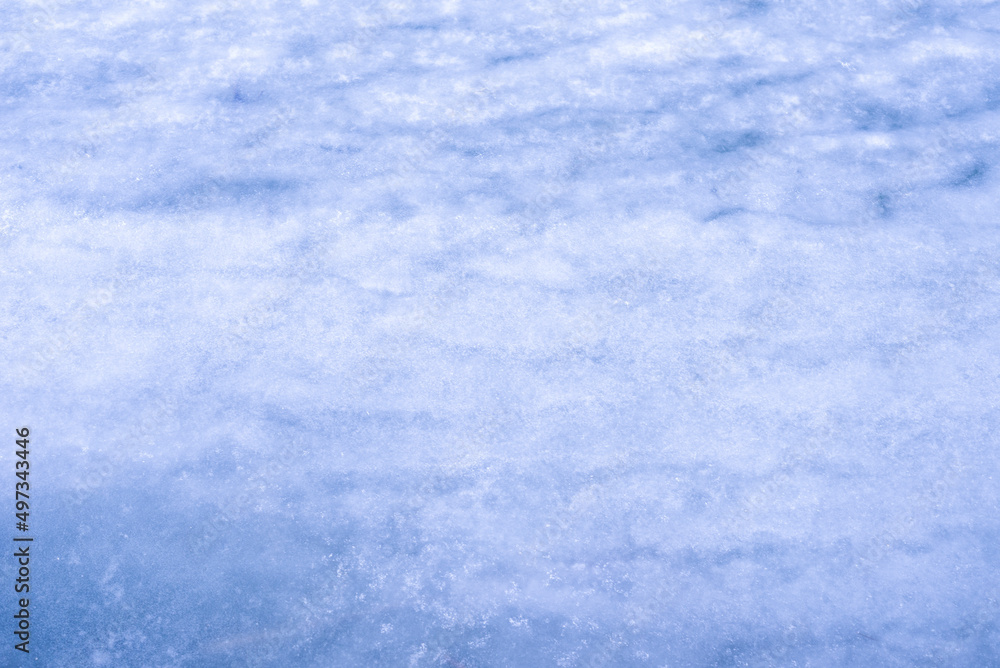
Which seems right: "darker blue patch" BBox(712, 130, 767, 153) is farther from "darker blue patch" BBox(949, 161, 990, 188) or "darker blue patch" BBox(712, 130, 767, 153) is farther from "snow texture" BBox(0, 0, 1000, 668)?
"darker blue patch" BBox(949, 161, 990, 188)

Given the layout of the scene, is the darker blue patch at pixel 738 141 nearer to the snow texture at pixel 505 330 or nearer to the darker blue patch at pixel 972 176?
the snow texture at pixel 505 330

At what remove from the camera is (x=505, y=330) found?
2514 mm

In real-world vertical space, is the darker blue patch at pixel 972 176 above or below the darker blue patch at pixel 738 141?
below

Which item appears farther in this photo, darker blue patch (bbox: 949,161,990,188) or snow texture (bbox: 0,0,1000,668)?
darker blue patch (bbox: 949,161,990,188)

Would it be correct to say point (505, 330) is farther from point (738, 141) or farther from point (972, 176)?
point (972, 176)

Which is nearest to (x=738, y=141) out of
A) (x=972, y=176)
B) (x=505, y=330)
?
(x=972, y=176)

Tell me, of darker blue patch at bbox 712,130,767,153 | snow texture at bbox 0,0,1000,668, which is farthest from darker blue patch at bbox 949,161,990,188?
darker blue patch at bbox 712,130,767,153

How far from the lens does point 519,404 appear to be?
238 centimetres

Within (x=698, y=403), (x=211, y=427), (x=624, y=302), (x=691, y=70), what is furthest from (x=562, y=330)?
Result: (x=691, y=70)

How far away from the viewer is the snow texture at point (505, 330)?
2.12 metres

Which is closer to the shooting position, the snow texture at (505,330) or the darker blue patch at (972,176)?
the snow texture at (505,330)

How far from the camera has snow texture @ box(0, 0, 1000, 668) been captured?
6.96ft

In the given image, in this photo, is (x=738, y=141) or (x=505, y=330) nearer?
(x=505, y=330)

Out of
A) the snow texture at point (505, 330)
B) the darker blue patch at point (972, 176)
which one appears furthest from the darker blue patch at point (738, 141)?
the darker blue patch at point (972, 176)
